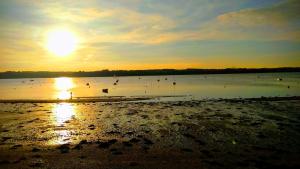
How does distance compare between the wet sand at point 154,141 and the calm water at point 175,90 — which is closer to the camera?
the wet sand at point 154,141

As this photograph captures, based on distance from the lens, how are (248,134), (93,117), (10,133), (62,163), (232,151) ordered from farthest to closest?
(93,117) → (10,133) → (248,134) → (232,151) → (62,163)

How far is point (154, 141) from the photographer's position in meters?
20.4

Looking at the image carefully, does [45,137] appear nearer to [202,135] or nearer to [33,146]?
[33,146]

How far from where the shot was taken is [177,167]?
1484 cm

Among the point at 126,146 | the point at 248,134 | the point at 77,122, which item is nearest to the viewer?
the point at 126,146

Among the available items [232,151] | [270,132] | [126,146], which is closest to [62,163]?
[126,146]

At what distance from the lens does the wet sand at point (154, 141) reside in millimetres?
15781

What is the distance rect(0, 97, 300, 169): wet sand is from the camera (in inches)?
621

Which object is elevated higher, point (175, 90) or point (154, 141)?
point (175, 90)

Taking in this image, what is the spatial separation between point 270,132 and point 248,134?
1.75 metres

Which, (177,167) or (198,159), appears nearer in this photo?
(177,167)

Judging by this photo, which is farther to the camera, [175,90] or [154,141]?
[175,90]

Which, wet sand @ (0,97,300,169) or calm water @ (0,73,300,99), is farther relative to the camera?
calm water @ (0,73,300,99)

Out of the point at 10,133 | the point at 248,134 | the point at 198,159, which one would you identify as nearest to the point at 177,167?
the point at 198,159
